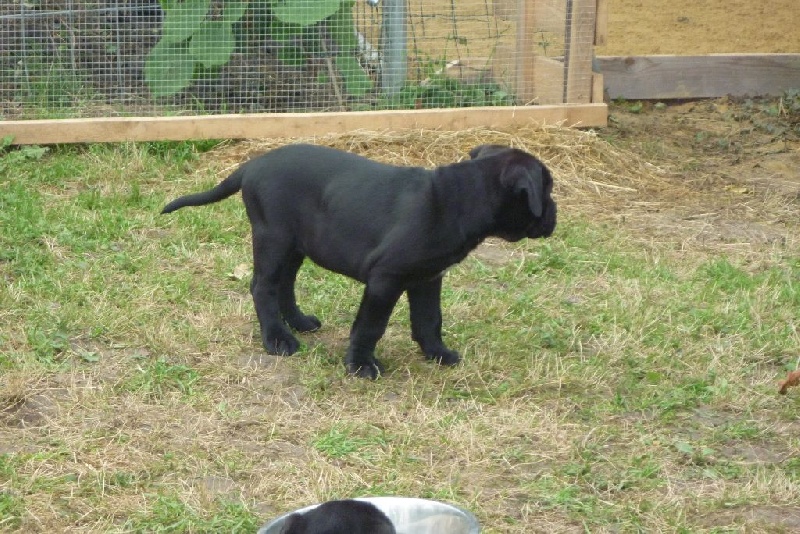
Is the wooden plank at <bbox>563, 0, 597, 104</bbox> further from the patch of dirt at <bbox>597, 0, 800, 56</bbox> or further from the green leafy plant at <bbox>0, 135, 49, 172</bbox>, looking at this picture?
the green leafy plant at <bbox>0, 135, 49, 172</bbox>

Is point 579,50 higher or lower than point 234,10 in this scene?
lower

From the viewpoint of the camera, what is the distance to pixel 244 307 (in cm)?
522

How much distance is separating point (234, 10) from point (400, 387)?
4.07m

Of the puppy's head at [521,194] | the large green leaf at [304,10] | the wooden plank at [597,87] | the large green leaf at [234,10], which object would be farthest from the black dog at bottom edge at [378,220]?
the wooden plank at [597,87]

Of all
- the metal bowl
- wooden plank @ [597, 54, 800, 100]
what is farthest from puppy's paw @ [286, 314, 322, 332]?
wooden plank @ [597, 54, 800, 100]

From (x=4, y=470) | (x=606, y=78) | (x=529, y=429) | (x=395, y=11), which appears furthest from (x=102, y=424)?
(x=606, y=78)

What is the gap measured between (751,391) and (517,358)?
37.7 inches

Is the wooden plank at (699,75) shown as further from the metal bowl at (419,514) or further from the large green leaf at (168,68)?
the metal bowl at (419,514)

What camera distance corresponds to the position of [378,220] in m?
4.41

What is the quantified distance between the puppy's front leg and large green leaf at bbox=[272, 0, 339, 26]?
11.8ft

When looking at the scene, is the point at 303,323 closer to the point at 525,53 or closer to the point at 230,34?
the point at 230,34

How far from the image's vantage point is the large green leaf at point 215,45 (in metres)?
7.63

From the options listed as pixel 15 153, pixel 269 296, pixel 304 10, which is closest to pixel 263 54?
pixel 304 10

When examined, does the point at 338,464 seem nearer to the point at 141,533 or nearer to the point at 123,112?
the point at 141,533
